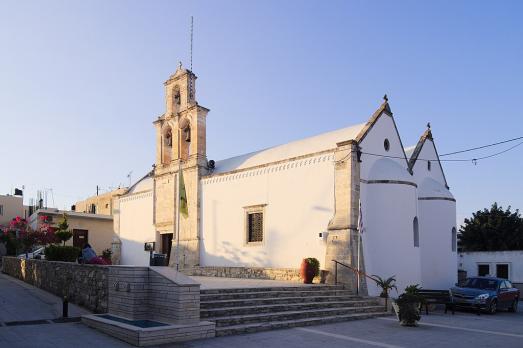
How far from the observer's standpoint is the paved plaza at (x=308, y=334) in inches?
383

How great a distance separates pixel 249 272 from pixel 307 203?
407 centimetres

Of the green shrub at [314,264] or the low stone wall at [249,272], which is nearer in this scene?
the green shrub at [314,264]

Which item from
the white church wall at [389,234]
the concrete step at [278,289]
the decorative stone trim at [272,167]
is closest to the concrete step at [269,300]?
the concrete step at [278,289]

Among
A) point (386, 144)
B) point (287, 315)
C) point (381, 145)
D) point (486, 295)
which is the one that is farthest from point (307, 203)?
point (486, 295)

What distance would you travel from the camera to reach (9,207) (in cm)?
4334

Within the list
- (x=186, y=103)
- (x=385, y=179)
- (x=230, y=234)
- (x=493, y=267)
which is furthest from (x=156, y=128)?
(x=493, y=267)

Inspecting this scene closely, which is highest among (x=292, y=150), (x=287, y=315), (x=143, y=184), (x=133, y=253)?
(x=292, y=150)

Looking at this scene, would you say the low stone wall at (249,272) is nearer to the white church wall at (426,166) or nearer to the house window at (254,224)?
the house window at (254,224)

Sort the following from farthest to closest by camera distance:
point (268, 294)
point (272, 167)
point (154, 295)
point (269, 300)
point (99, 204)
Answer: point (99, 204) → point (272, 167) → point (268, 294) → point (269, 300) → point (154, 295)

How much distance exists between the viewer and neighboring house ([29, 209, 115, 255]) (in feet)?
111

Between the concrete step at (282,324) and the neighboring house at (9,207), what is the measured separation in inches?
1478

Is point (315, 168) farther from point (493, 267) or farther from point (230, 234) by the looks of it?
point (493, 267)

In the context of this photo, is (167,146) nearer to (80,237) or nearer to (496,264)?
(80,237)

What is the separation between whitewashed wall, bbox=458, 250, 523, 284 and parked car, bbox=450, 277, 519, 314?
31.2 feet
